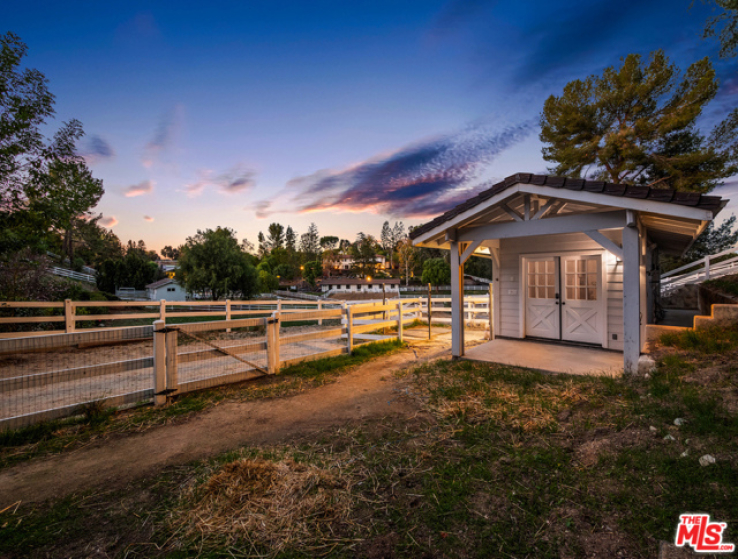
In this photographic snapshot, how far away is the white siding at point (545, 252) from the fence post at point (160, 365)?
7.68m

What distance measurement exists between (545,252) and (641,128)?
12.2 metres

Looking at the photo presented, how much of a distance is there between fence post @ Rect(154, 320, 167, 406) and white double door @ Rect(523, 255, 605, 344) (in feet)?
26.0

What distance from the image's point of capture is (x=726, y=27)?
6.52 m

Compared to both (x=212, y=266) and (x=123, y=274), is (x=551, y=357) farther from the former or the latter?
(x=123, y=274)

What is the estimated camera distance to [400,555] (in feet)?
5.83

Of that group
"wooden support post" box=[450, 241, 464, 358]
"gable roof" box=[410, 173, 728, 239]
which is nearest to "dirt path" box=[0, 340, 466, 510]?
"wooden support post" box=[450, 241, 464, 358]

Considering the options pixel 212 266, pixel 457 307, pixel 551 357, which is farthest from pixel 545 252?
pixel 212 266

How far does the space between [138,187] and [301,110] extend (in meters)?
15.8

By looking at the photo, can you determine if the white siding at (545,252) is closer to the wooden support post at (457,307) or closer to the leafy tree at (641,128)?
the wooden support post at (457,307)

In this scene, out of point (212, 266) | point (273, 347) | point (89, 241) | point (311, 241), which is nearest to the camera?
point (273, 347)

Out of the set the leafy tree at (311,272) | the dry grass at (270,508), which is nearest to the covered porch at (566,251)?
the dry grass at (270,508)

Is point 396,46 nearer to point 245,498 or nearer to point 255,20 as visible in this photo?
point 255,20

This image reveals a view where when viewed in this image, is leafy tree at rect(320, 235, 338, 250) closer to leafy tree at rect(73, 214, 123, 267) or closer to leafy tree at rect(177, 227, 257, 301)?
leafy tree at rect(73, 214, 123, 267)

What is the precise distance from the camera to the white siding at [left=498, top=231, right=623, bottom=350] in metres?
6.87
